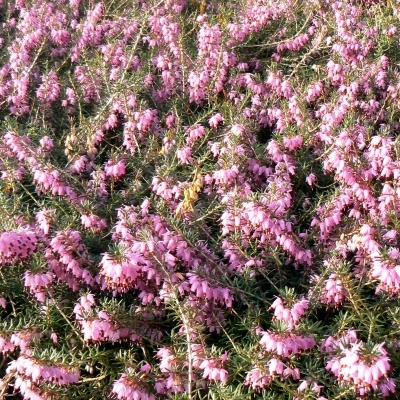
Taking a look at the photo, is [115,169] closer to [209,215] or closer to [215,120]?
[209,215]

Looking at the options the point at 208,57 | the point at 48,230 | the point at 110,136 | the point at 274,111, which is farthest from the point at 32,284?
the point at 208,57

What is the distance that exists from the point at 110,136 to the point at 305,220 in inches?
89.8

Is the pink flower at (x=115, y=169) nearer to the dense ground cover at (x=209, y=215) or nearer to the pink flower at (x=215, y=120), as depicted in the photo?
the dense ground cover at (x=209, y=215)

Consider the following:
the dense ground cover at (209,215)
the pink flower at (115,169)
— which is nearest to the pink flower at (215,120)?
the dense ground cover at (209,215)

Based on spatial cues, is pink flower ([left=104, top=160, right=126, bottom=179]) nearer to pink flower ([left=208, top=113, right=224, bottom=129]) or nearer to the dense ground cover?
the dense ground cover

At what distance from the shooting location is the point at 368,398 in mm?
2834

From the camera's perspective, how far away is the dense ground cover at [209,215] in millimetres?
2998

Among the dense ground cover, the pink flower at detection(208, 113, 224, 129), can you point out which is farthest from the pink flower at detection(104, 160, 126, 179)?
the pink flower at detection(208, 113, 224, 129)

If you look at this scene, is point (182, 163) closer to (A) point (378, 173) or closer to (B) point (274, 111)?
(B) point (274, 111)

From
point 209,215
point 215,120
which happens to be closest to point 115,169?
point 209,215

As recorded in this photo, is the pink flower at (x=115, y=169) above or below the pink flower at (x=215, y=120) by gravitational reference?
above

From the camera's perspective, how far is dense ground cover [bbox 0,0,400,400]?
3.00 m

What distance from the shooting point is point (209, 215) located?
4184mm

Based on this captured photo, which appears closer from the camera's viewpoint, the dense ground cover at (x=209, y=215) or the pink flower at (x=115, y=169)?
the dense ground cover at (x=209, y=215)
